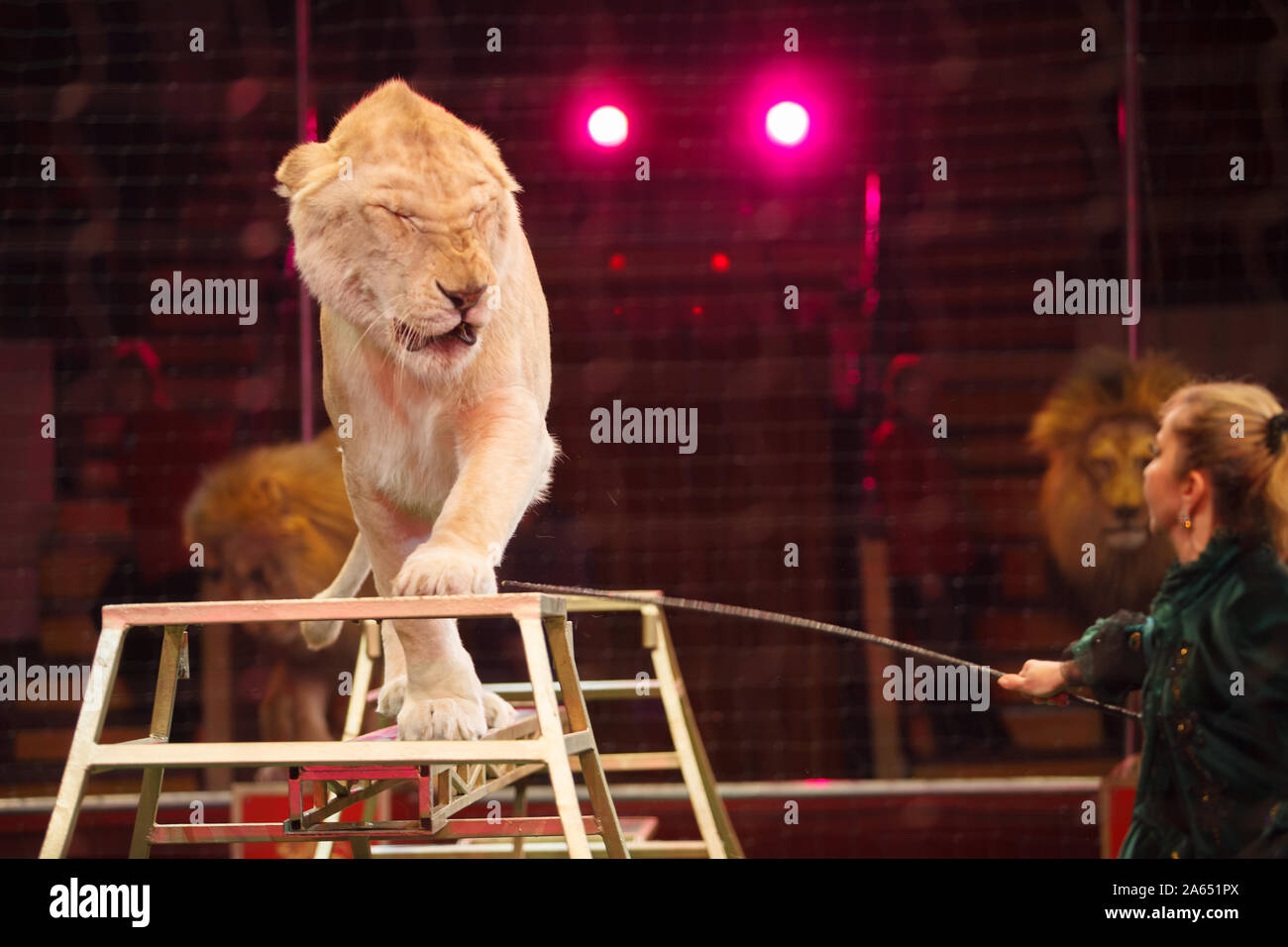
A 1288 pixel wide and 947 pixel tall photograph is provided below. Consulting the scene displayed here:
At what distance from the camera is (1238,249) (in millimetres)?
3760

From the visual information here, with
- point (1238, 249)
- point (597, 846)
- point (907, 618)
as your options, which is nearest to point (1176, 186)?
point (1238, 249)

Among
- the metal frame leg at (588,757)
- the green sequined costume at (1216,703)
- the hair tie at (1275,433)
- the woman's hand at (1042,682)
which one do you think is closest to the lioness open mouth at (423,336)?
the metal frame leg at (588,757)

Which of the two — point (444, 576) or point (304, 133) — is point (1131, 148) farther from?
point (444, 576)

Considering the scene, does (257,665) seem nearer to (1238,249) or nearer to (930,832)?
(930,832)

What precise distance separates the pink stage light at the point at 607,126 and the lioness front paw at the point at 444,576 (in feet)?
7.10

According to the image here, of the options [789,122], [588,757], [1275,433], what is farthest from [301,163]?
[789,122]

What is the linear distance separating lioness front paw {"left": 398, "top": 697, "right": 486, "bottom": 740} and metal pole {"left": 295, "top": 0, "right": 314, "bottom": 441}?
176cm

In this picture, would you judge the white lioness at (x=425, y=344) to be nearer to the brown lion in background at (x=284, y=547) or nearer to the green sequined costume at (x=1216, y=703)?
the green sequined costume at (x=1216, y=703)

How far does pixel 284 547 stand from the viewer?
3.53m

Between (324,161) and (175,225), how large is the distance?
6.08ft

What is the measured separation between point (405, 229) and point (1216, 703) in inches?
58.3

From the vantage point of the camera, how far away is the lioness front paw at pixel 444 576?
181 cm

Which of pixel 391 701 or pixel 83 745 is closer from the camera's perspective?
pixel 83 745

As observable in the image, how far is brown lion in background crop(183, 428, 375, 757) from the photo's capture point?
3.53m
